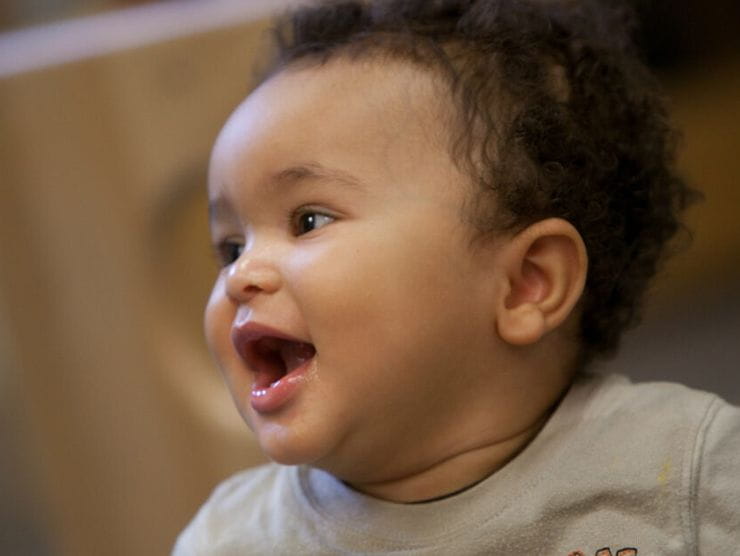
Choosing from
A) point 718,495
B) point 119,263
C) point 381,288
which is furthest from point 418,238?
point 119,263

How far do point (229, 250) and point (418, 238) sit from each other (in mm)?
172

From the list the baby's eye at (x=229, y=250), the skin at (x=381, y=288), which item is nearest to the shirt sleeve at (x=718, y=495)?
the skin at (x=381, y=288)

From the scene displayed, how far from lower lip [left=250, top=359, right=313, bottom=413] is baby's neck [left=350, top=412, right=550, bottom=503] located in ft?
0.40

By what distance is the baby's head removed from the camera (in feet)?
2.50

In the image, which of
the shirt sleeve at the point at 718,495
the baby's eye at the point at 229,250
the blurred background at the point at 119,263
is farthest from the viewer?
the blurred background at the point at 119,263

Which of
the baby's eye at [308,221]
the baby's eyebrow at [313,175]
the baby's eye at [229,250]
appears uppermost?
the baby's eyebrow at [313,175]

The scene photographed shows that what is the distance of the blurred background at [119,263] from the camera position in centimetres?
134

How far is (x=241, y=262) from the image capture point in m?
0.79

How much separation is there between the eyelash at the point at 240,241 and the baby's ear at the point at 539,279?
131 mm

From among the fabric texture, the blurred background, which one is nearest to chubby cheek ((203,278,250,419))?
the fabric texture

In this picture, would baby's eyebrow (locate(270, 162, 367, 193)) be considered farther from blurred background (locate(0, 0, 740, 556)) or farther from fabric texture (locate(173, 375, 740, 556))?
blurred background (locate(0, 0, 740, 556))

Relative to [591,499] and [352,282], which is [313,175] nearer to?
[352,282]

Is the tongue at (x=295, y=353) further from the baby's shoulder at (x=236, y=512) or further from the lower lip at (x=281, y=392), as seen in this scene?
the baby's shoulder at (x=236, y=512)

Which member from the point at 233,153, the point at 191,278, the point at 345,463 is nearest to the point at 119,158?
the point at 191,278
